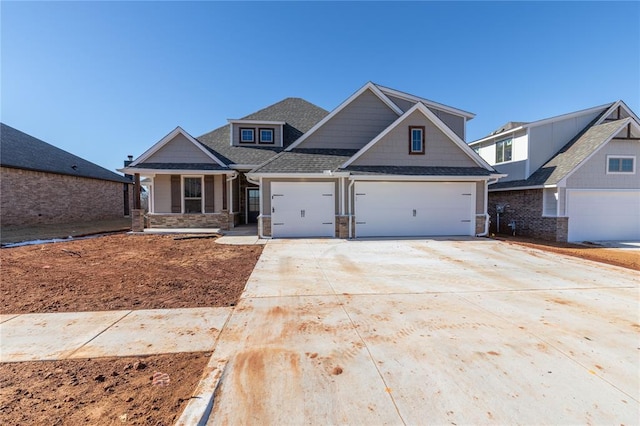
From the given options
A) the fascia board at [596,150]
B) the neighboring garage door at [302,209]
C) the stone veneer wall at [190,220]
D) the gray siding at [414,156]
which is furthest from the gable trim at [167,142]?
the fascia board at [596,150]

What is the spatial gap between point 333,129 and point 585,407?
13.1 m

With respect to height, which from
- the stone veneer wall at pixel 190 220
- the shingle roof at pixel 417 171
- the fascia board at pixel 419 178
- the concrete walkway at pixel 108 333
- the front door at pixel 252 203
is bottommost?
the concrete walkway at pixel 108 333

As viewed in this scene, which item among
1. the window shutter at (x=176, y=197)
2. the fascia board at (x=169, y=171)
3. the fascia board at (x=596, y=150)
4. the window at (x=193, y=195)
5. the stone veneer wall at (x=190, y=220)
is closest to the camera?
the fascia board at (x=596, y=150)

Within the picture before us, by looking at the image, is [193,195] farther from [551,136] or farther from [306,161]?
[551,136]

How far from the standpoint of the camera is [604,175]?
12.6 meters

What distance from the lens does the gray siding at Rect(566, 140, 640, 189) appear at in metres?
12.5

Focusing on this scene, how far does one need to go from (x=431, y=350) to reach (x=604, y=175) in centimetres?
1494

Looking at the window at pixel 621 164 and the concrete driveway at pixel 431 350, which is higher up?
the window at pixel 621 164

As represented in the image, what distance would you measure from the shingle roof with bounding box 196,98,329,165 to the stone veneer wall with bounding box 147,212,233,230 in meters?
2.97

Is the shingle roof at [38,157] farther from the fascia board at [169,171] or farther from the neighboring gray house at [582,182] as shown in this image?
the neighboring gray house at [582,182]

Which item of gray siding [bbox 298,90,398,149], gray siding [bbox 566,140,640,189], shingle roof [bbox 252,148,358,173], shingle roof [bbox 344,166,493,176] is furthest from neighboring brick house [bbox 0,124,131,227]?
gray siding [bbox 566,140,640,189]

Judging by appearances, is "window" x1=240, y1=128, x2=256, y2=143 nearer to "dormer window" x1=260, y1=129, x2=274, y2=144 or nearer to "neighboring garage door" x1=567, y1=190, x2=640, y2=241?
"dormer window" x1=260, y1=129, x2=274, y2=144

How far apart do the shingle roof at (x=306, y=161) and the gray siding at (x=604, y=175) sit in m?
9.94

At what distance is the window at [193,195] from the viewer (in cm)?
1510
